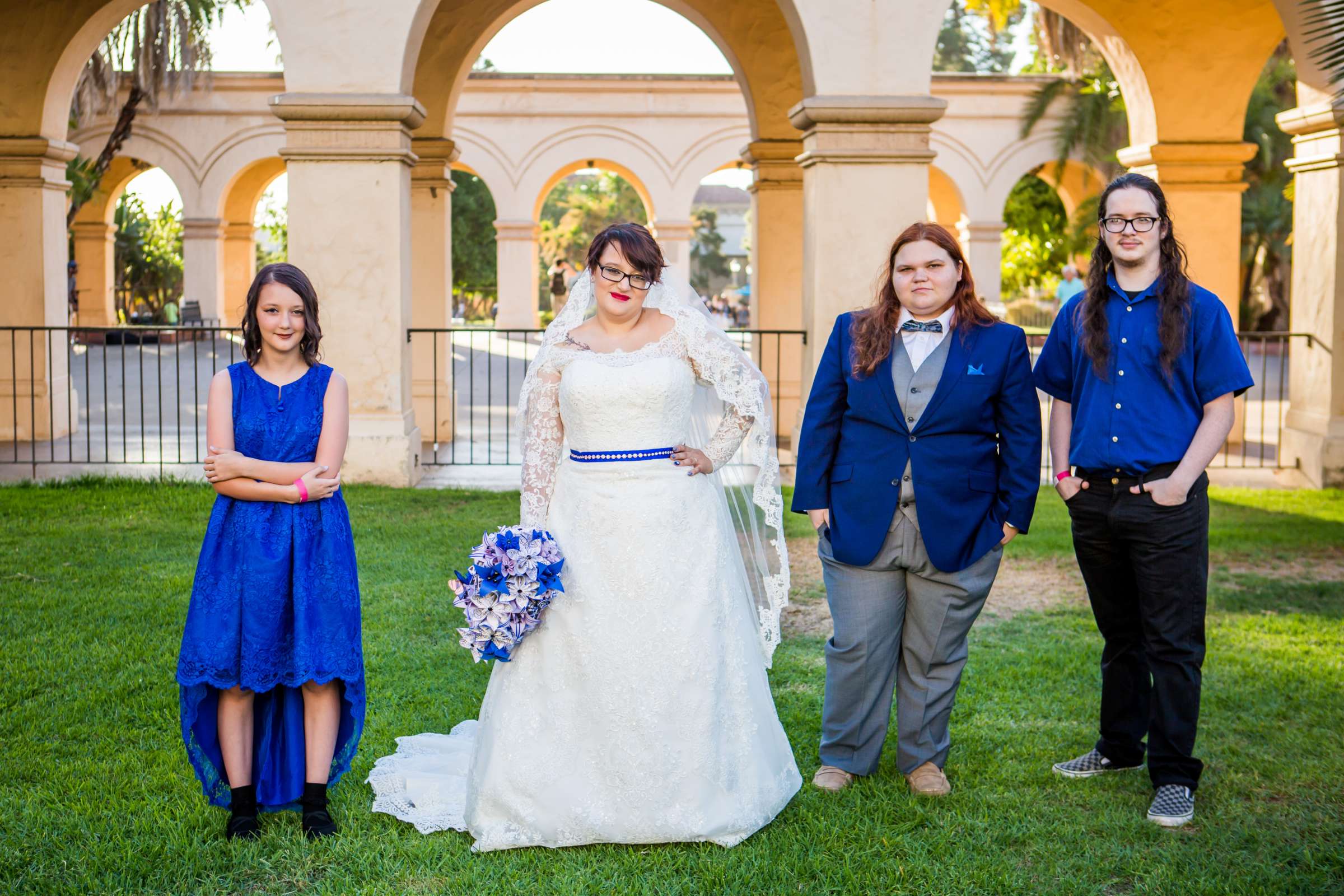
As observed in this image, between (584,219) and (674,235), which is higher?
(584,219)

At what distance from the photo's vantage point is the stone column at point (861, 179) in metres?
10.1

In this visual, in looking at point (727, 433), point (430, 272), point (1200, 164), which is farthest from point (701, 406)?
point (1200, 164)

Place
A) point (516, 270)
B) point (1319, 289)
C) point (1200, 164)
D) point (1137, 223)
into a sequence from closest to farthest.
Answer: point (1137, 223) < point (1319, 289) < point (1200, 164) < point (516, 270)

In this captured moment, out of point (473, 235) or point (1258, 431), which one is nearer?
point (1258, 431)

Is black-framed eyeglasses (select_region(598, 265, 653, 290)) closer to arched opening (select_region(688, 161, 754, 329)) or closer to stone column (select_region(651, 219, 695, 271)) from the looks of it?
stone column (select_region(651, 219, 695, 271))

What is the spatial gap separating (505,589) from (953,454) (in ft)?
5.09

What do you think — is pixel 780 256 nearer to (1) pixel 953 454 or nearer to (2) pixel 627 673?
(1) pixel 953 454

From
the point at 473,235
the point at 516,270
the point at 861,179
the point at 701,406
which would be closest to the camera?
the point at 701,406

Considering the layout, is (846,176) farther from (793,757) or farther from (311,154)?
(793,757)

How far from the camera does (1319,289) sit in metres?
11.1

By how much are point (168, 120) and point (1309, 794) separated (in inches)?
979

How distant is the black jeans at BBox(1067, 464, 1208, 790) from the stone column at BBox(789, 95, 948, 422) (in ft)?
19.6

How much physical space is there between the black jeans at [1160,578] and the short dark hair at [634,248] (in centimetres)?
163

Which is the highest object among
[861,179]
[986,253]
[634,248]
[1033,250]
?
[1033,250]
